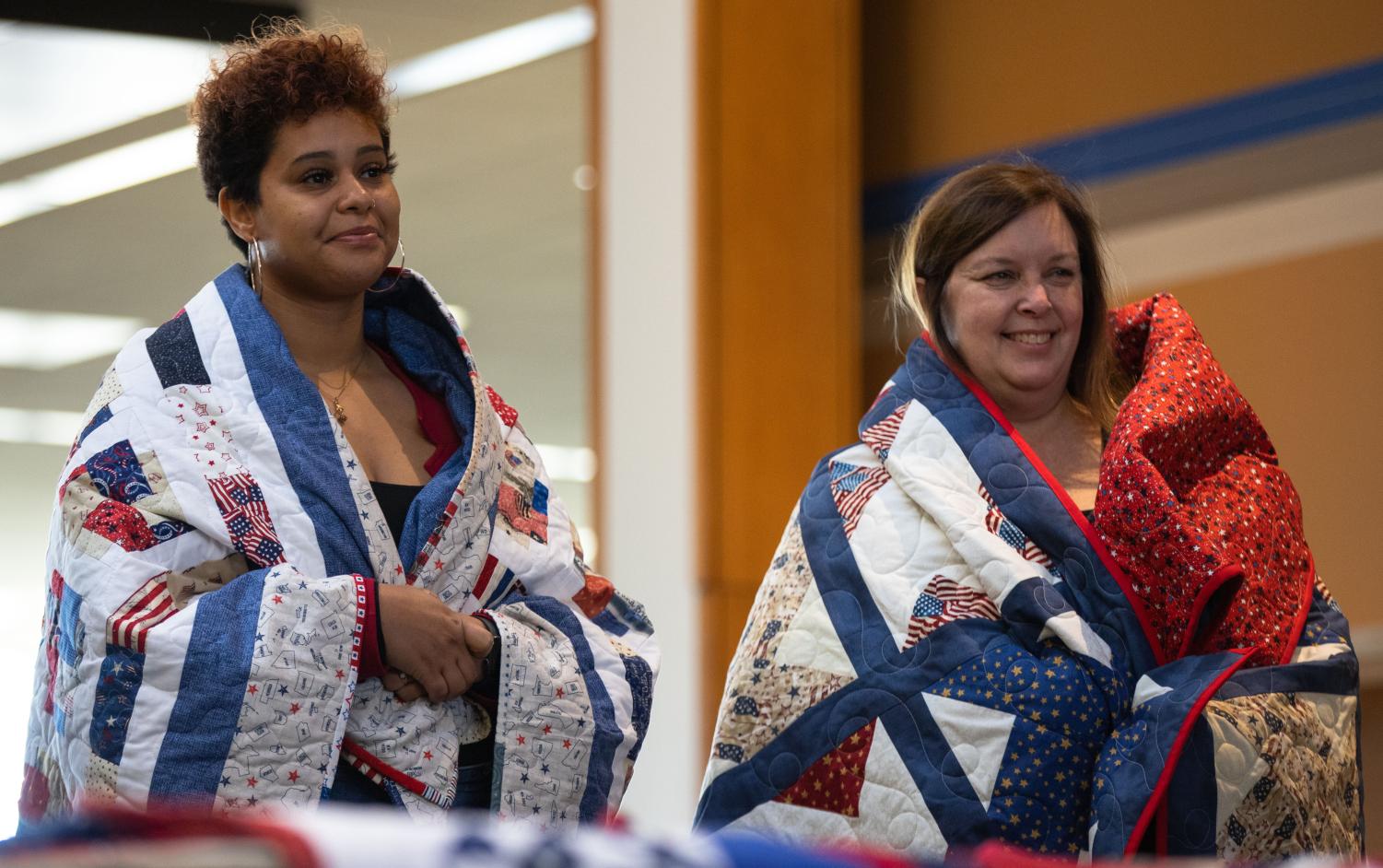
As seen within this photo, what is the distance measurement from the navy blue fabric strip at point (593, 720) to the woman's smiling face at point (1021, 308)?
2.27ft

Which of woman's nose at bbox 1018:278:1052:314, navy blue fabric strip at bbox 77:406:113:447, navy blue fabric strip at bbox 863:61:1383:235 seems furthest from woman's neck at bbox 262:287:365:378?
navy blue fabric strip at bbox 863:61:1383:235

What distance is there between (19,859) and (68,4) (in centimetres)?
459

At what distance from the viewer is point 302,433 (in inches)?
77.9

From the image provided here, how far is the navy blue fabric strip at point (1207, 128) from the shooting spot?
4.26m

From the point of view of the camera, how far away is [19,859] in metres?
0.79

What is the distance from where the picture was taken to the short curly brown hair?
2080 millimetres

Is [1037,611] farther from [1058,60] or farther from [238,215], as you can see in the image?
[1058,60]

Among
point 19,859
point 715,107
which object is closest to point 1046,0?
point 715,107

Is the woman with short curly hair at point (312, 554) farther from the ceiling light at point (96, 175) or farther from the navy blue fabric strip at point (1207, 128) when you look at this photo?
the ceiling light at point (96, 175)

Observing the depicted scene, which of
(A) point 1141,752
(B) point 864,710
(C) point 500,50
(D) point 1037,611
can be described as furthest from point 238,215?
(C) point 500,50

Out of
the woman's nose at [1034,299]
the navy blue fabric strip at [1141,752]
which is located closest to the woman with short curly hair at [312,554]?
the navy blue fabric strip at [1141,752]

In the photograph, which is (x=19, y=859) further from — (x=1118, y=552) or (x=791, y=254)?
(x=791, y=254)

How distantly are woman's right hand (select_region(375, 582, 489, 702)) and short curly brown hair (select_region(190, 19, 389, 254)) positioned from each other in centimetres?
55

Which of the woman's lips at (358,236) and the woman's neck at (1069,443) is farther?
the woman's neck at (1069,443)
